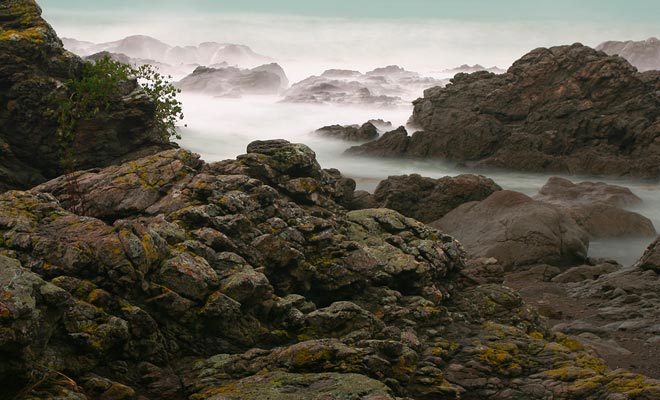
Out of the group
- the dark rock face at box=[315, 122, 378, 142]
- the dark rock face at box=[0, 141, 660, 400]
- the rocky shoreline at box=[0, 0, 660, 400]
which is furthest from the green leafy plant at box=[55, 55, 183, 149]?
the dark rock face at box=[315, 122, 378, 142]

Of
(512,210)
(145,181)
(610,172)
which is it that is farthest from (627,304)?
(610,172)

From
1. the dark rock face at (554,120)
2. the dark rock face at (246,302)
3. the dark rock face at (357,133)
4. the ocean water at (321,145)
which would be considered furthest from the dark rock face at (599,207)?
the dark rock face at (357,133)

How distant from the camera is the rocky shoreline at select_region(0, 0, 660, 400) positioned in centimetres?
1589

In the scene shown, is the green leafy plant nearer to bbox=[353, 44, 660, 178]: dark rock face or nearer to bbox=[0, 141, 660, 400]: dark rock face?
bbox=[0, 141, 660, 400]: dark rock face

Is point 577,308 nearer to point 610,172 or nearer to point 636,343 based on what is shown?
point 636,343

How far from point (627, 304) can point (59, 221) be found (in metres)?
27.2

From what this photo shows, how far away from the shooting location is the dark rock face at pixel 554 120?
8194 cm

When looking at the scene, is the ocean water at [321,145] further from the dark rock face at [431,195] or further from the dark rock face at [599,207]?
the dark rock face at [431,195]

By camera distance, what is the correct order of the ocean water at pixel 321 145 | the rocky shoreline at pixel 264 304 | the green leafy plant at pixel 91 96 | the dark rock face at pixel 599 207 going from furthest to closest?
the ocean water at pixel 321 145, the dark rock face at pixel 599 207, the green leafy plant at pixel 91 96, the rocky shoreline at pixel 264 304

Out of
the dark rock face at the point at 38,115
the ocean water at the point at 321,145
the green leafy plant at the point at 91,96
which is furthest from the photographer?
the ocean water at the point at 321,145

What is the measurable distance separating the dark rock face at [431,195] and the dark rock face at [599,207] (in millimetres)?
6600

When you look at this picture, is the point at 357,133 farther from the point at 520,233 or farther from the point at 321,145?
the point at 520,233

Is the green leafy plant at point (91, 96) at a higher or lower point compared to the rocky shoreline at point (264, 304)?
higher

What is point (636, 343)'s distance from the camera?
97.6 ft
